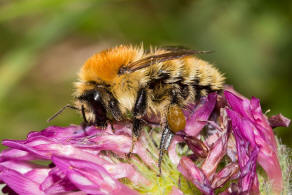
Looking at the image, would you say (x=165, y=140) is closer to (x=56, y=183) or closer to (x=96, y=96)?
(x=96, y=96)

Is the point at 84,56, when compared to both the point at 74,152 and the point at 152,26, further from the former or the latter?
the point at 74,152

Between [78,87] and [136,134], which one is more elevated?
[78,87]

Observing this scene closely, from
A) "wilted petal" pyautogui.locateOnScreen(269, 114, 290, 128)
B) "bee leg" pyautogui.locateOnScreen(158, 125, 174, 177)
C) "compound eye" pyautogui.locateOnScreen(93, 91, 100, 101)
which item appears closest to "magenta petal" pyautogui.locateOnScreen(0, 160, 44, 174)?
"compound eye" pyautogui.locateOnScreen(93, 91, 100, 101)

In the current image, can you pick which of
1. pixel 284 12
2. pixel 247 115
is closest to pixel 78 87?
pixel 247 115

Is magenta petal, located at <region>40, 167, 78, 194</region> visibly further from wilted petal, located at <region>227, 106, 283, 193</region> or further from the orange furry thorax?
wilted petal, located at <region>227, 106, 283, 193</region>

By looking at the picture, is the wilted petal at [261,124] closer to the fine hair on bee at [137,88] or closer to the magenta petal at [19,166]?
the fine hair on bee at [137,88]

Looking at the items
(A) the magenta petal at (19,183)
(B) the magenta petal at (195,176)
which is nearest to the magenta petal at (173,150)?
(B) the magenta petal at (195,176)

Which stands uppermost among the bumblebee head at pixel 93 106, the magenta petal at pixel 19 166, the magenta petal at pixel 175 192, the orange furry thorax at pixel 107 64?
the orange furry thorax at pixel 107 64
